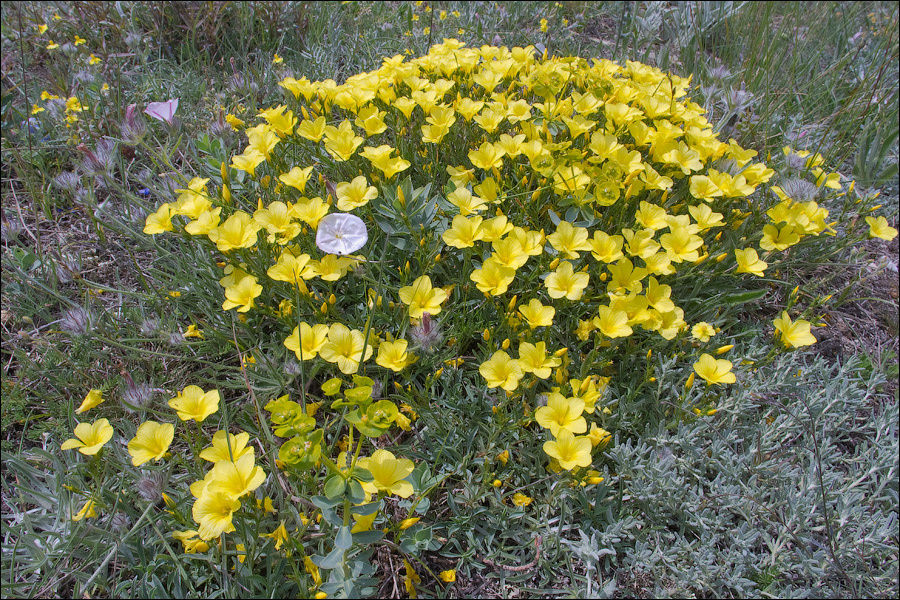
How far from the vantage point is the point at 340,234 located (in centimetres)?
220

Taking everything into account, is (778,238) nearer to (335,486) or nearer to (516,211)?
(516,211)

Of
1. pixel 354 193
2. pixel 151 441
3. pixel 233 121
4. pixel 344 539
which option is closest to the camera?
pixel 344 539

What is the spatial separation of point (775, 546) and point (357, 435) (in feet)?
5.18

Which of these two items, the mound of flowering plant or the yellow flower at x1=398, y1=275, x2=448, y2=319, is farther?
the yellow flower at x1=398, y1=275, x2=448, y2=319

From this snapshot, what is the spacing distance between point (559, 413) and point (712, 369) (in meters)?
0.67

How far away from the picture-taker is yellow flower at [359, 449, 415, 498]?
1.66m

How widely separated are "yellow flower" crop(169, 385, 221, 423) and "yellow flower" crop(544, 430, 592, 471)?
3.81ft

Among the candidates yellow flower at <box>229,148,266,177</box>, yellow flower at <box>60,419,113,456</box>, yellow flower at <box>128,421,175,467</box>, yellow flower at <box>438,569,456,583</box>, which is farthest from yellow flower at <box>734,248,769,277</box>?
yellow flower at <box>60,419,113,456</box>

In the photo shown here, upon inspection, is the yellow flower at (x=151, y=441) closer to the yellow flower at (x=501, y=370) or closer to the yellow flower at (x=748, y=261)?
the yellow flower at (x=501, y=370)

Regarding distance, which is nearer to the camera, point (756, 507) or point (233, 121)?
point (756, 507)

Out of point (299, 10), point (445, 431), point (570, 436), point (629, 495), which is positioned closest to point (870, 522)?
point (629, 495)

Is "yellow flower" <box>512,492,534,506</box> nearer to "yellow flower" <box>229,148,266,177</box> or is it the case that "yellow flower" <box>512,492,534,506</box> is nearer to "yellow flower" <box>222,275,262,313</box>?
"yellow flower" <box>222,275,262,313</box>

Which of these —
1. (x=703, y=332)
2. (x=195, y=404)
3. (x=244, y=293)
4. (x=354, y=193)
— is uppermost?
(x=354, y=193)

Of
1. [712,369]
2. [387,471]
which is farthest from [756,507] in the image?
[387,471]
